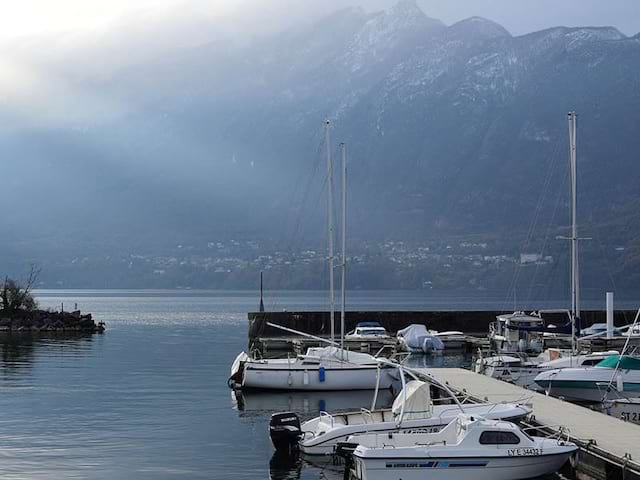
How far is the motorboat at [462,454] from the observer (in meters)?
27.2

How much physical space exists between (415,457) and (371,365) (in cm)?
2416

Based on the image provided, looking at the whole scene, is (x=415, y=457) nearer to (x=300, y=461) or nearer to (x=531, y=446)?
(x=531, y=446)

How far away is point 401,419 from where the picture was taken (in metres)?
30.8

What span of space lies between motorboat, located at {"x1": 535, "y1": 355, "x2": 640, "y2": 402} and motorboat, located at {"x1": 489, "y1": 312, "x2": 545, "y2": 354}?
22.7 meters

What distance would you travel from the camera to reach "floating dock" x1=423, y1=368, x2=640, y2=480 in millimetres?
27625

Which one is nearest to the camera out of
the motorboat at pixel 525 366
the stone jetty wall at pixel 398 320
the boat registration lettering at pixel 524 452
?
the boat registration lettering at pixel 524 452

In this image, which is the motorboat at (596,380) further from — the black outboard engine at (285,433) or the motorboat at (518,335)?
the motorboat at (518,335)

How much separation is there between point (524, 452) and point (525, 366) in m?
22.8

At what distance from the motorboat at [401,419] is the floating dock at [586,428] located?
1.58 metres

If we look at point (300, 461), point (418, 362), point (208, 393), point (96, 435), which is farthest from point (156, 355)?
point (300, 461)

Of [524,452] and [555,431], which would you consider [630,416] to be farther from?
[524,452]

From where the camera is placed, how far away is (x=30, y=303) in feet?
359

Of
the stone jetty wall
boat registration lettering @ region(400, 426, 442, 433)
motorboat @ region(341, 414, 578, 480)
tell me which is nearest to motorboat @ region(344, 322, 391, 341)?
the stone jetty wall

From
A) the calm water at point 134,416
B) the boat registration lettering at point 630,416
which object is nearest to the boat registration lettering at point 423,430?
the calm water at point 134,416
